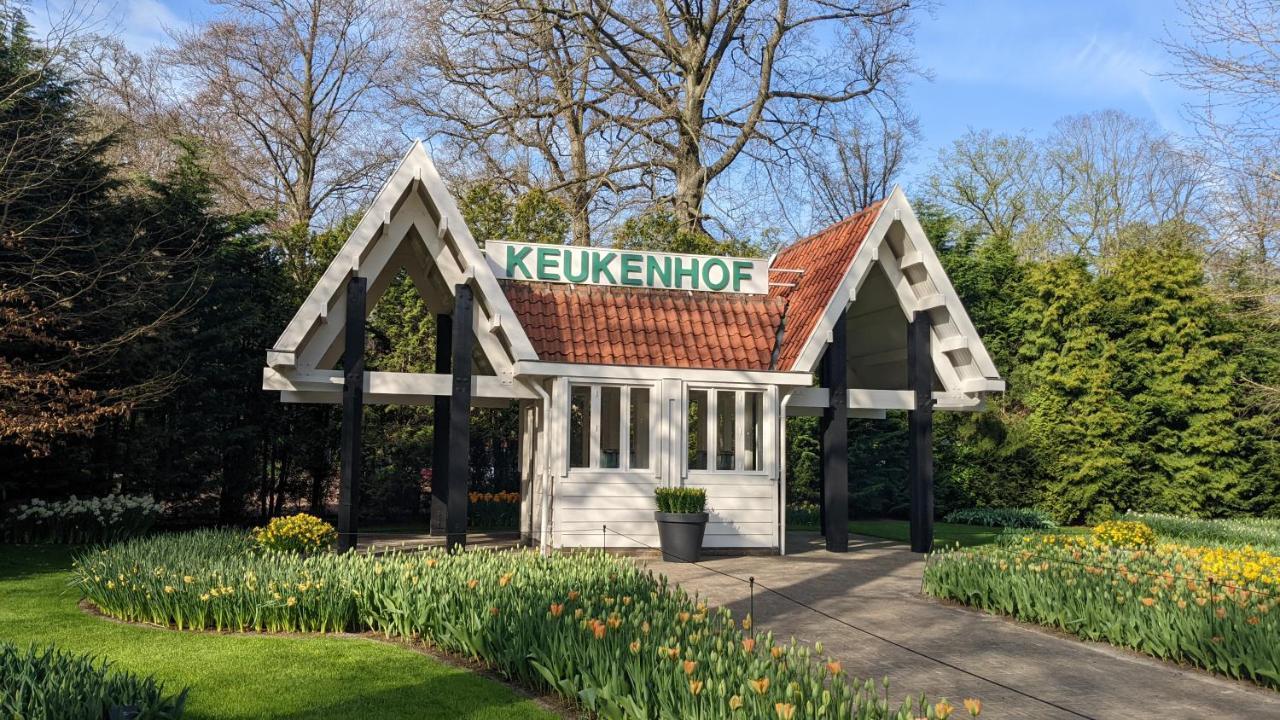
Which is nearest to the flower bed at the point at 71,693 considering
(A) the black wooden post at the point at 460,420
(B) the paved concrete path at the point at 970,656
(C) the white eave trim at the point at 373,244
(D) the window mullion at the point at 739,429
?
(B) the paved concrete path at the point at 970,656

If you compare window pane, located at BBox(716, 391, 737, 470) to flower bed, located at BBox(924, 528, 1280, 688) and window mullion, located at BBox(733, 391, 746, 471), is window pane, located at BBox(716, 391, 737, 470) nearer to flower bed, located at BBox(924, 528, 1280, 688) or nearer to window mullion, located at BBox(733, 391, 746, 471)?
window mullion, located at BBox(733, 391, 746, 471)

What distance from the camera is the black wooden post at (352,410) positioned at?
13.7 metres

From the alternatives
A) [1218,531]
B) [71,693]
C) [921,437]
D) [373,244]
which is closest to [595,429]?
[373,244]

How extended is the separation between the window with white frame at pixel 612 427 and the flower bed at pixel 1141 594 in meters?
5.01

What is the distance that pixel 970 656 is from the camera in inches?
339

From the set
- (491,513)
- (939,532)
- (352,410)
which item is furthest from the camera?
(939,532)

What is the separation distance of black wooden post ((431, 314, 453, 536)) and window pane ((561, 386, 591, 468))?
7.13 ft

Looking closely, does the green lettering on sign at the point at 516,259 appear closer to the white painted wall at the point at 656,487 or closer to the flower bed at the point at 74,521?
the white painted wall at the point at 656,487

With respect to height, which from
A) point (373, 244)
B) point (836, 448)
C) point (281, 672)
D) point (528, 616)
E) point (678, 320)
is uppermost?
point (373, 244)

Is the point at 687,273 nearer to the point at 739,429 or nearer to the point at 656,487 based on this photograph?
the point at 739,429

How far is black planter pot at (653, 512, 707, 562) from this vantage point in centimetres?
1409

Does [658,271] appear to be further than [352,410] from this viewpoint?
Yes

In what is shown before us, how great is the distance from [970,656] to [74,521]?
14.7 meters

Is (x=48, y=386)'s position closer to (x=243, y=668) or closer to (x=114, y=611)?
(x=114, y=611)
